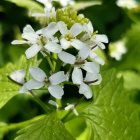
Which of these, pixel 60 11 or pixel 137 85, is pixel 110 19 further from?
pixel 60 11

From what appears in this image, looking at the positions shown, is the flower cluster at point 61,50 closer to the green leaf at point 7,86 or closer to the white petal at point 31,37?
the white petal at point 31,37

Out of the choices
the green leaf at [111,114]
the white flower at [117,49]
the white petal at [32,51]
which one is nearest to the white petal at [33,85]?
the white petal at [32,51]

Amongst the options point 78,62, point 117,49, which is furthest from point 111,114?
point 117,49

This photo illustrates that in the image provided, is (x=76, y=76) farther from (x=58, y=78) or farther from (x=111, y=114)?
(x=111, y=114)

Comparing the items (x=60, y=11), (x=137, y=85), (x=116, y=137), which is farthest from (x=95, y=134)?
(x=137, y=85)

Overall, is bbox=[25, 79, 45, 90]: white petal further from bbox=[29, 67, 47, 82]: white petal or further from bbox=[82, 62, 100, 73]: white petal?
bbox=[82, 62, 100, 73]: white petal
